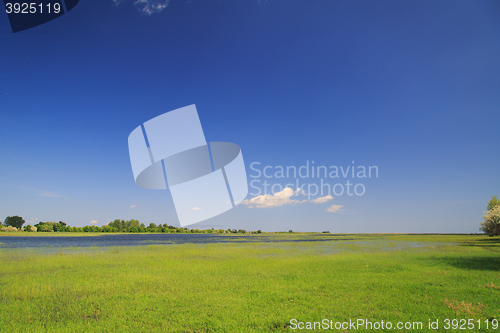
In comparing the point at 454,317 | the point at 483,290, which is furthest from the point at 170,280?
the point at 483,290

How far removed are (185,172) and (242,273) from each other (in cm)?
956

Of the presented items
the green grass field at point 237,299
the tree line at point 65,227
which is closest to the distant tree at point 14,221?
the tree line at point 65,227

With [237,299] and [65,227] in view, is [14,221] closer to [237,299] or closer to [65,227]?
[65,227]

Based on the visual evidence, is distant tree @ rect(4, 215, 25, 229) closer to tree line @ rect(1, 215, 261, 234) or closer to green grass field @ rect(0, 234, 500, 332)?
tree line @ rect(1, 215, 261, 234)

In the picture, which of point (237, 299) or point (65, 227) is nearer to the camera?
point (237, 299)

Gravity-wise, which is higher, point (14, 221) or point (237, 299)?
point (237, 299)

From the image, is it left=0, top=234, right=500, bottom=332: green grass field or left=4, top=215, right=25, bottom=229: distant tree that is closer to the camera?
left=0, top=234, right=500, bottom=332: green grass field

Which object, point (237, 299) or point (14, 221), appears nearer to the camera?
point (237, 299)

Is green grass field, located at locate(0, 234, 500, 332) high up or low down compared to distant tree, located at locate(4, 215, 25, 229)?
up

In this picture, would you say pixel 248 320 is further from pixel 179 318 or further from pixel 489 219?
pixel 489 219

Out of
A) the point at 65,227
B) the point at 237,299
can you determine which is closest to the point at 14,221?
the point at 65,227

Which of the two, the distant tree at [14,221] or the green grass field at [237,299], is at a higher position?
the green grass field at [237,299]

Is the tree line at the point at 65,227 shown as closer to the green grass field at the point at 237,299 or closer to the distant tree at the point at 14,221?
the distant tree at the point at 14,221

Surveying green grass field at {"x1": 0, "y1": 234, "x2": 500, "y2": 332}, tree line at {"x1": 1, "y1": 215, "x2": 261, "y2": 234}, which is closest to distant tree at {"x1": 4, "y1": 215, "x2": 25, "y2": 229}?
tree line at {"x1": 1, "y1": 215, "x2": 261, "y2": 234}
